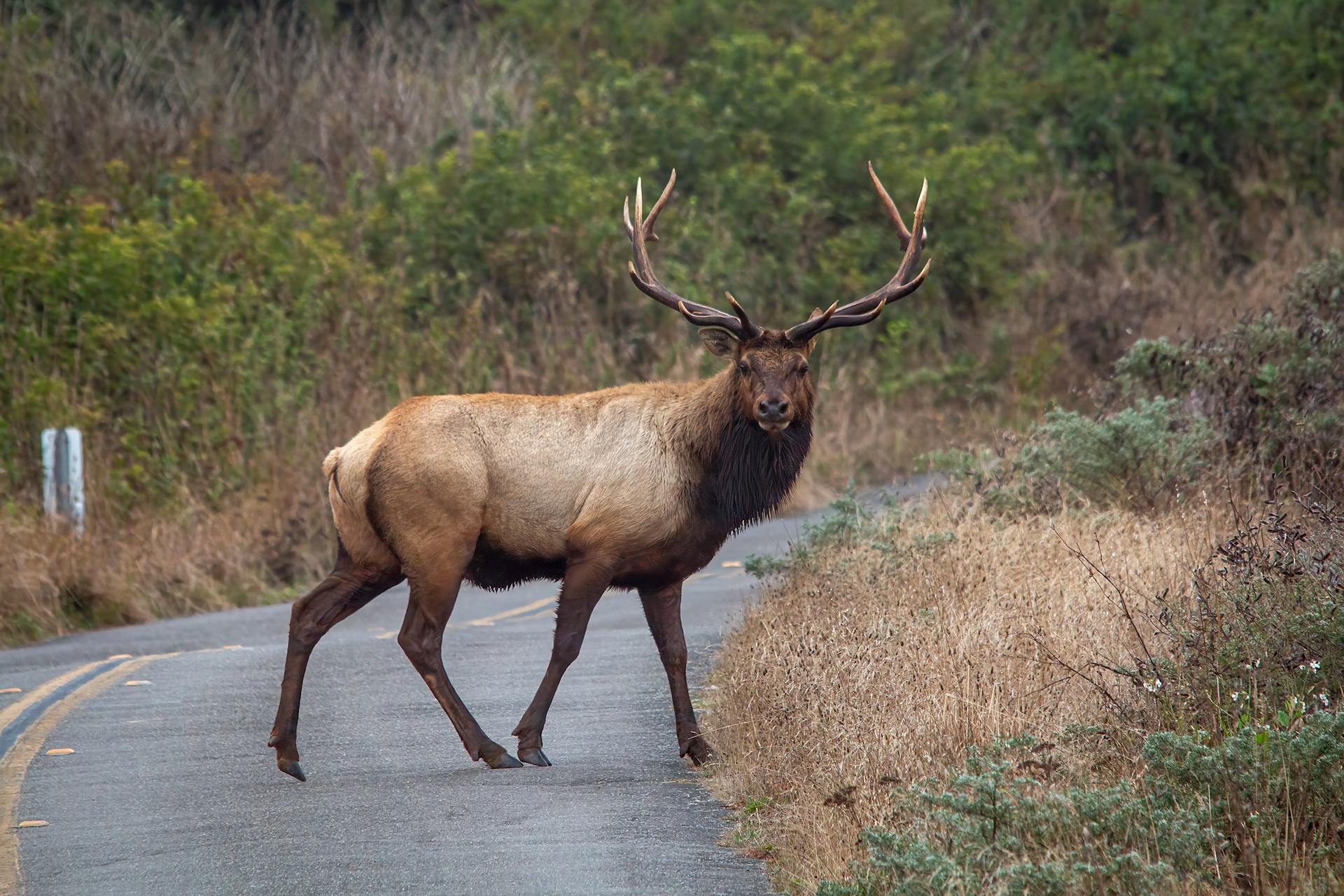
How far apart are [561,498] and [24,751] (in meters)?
3.04

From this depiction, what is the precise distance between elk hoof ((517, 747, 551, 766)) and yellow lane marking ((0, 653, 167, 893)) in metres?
2.25

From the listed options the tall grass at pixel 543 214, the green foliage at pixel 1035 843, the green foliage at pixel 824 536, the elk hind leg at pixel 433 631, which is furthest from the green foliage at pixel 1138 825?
the tall grass at pixel 543 214

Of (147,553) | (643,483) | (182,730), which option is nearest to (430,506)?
(643,483)

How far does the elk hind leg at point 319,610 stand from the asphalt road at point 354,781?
0.36m

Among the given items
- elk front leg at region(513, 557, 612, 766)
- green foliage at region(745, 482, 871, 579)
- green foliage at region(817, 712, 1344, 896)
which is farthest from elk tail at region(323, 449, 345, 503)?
green foliage at region(817, 712, 1344, 896)

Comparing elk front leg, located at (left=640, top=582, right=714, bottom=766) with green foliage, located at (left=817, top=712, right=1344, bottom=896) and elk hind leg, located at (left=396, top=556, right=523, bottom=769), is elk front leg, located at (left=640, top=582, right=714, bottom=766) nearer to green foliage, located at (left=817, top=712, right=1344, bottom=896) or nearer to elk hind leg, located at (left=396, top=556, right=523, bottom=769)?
Answer: elk hind leg, located at (left=396, top=556, right=523, bottom=769)

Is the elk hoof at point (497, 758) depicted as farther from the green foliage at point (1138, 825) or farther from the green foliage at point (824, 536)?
the green foliage at point (824, 536)

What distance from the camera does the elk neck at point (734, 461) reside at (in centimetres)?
923

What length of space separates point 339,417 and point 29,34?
39.7ft

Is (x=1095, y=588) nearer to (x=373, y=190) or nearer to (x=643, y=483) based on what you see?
(x=643, y=483)

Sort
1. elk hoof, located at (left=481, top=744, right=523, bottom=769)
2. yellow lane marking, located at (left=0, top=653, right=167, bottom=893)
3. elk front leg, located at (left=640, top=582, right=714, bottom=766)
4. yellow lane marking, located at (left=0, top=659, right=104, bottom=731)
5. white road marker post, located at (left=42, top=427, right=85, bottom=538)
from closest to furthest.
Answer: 1. yellow lane marking, located at (left=0, top=653, right=167, bottom=893)
2. elk hoof, located at (left=481, top=744, right=523, bottom=769)
3. elk front leg, located at (left=640, top=582, right=714, bottom=766)
4. yellow lane marking, located at (left=0, top=659, right=104, bottom=731)
5. white road marker post, located at (left=42, top=427, right=85, bottom=538)

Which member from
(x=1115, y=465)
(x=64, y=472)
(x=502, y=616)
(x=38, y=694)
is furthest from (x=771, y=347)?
(x=64, y=472)

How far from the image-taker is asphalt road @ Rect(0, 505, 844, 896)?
22.3ft

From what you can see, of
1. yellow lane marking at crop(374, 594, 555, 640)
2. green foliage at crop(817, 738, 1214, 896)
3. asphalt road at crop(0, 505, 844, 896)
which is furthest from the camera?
yellow lane marking at crop(374, 594, 555, 640)
